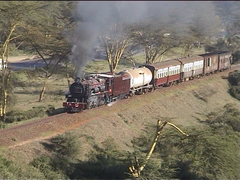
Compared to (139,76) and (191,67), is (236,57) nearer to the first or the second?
(191,67)

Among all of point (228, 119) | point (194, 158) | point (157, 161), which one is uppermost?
point (194, 158)

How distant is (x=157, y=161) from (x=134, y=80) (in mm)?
14878

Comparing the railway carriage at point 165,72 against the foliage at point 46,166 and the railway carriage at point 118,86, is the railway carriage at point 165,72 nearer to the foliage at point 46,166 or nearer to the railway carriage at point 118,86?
the railway carriage at point 118,86

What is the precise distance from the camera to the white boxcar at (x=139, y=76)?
129 feet

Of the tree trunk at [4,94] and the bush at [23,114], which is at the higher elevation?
the tree trunk at [4,94]

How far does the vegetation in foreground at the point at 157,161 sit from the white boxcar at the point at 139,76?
12.1m

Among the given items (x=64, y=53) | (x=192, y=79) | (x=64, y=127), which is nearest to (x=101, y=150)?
(x=64, y=127)

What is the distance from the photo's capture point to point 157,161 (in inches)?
1000

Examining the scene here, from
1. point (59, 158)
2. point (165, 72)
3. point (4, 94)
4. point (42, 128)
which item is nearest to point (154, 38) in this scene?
point (165, 72)

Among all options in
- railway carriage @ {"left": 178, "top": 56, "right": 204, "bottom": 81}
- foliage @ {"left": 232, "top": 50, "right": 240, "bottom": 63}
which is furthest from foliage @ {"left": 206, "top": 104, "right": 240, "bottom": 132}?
foliage @ {"left": 232, "top": 50, "right": 240, "bottom": 63}

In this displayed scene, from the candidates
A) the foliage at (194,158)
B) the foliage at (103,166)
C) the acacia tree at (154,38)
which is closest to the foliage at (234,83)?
the acacia tree at (154,38)

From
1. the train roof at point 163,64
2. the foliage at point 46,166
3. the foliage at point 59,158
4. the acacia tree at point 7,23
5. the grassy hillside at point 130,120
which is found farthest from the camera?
the train roof at point 163,64

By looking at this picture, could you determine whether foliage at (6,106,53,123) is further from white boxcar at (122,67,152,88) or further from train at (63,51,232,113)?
white boxcar at (122,67,152,88)

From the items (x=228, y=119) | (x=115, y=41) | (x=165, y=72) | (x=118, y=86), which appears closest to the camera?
(x=228, y=119)
